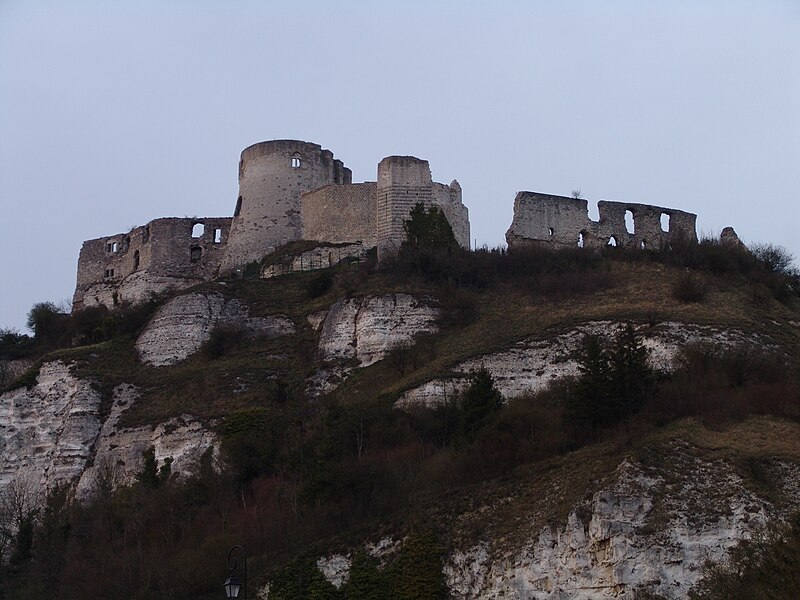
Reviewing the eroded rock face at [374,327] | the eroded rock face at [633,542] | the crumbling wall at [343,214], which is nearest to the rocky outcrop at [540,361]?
the eroded rock face at [374,327]

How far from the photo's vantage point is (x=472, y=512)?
36.4 meters

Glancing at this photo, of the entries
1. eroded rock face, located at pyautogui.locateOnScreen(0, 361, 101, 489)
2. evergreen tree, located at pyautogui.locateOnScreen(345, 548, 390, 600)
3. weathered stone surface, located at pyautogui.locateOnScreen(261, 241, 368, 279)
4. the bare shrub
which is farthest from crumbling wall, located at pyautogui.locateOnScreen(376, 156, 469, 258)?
evergreen tree, located at pyautogui.locateOnScreen(345, 548, 390, 600)

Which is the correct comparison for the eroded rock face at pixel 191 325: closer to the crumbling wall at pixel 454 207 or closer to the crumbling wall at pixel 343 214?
the crumbling wall at pixel 343 214

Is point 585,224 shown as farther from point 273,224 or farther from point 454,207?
point 273,224

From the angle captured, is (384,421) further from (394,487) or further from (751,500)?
(751,500)

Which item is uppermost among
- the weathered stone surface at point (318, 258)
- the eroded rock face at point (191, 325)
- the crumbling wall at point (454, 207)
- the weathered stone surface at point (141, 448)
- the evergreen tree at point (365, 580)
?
the crumbling wall at point (454, 207)

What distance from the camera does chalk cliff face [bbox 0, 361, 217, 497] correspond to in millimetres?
47125

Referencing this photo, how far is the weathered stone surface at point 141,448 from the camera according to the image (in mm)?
46469

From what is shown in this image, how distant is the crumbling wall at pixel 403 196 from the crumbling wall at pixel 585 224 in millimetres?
2601

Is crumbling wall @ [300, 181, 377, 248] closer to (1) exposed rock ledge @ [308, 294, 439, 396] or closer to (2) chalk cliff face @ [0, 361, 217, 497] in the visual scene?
(1) exposed rock ledge @ [308, 294, 439, 396]

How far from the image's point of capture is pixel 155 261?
6203 cm

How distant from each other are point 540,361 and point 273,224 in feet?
61.1

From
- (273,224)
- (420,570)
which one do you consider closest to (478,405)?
(420,570)

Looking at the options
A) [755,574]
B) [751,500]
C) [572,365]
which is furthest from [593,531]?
[572,365]
